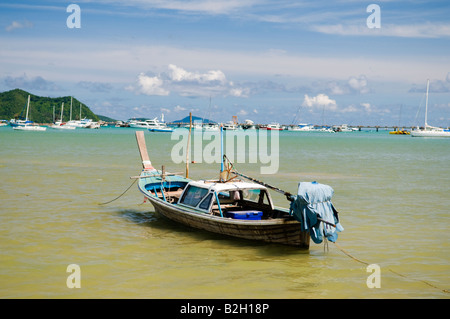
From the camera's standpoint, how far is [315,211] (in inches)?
505

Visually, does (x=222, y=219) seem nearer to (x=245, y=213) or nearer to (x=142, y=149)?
(x=245, y=213)

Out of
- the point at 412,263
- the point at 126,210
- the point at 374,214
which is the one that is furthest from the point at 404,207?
the point at 126,210

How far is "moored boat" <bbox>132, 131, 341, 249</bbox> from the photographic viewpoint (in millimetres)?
13125

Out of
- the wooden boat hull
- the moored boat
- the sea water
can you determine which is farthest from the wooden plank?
the wooden boat hull

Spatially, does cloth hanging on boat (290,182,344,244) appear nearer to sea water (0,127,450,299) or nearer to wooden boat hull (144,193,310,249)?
wooden boat hull (144,193,310,249)

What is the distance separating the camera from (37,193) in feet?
79.5

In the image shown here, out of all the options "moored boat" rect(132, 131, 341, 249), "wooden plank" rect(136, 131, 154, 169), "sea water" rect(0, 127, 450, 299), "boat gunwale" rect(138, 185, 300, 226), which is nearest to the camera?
"sea water" rect(0, 127, 450, 299)

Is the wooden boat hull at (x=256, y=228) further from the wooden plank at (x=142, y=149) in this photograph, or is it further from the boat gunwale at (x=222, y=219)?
the wooden plank at (x=142, y=149)

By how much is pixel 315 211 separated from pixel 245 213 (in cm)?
278

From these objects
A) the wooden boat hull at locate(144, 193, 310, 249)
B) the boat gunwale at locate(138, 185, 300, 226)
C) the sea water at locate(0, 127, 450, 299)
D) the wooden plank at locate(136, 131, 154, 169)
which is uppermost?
the wooden plank at locate(136, 131, 154, 169)

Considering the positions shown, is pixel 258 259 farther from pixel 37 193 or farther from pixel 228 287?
pixel 37 193

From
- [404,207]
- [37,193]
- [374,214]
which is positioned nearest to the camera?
[374,214]

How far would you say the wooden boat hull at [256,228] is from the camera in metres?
13.6
